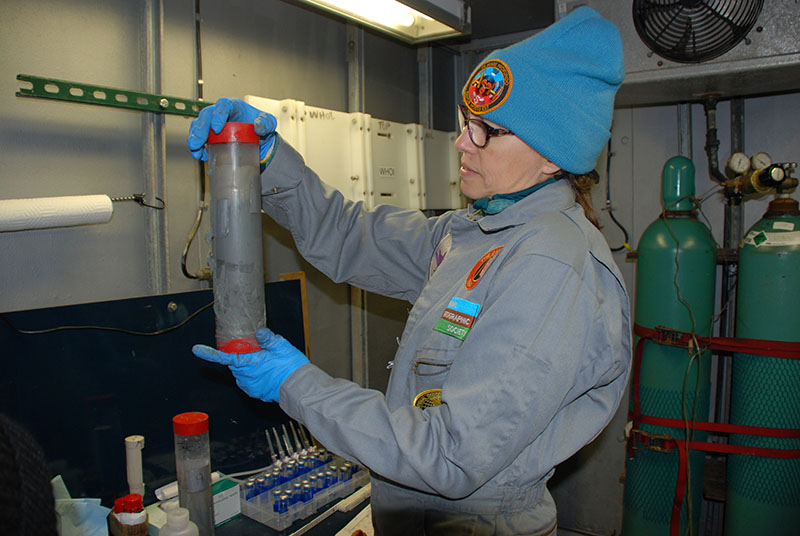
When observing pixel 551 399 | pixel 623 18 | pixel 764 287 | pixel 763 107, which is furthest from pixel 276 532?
pixel 763 107

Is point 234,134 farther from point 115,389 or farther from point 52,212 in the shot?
point 115,389

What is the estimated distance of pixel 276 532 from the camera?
149cm

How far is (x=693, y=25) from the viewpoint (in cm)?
188

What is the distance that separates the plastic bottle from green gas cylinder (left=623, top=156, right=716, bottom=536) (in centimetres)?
176

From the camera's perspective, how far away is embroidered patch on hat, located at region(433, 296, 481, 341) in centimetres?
105

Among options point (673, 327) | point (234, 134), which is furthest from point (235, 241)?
point (673, 327)

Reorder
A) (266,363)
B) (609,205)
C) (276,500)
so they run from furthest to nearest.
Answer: (609,205) → (276,500) → (266,363)

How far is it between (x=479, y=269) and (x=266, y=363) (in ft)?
1.46

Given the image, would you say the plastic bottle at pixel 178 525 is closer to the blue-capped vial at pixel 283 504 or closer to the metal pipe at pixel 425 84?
the blue-capped vial at pixel 283 504

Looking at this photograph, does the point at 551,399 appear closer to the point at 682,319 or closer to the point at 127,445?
the point at 127,445

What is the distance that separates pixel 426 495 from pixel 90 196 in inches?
41.0

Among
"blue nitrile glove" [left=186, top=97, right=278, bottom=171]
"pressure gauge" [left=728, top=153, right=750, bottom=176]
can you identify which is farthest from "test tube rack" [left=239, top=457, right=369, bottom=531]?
"pressure gauge" [left=728, top=153, right=750, bottom=176]

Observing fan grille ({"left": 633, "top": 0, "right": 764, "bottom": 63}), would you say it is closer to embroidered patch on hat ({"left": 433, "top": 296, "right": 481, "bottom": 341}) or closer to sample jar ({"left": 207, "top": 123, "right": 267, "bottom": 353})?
embroidered patch on hat ({"left": 433, "top": 296, "right": 481, "bottom": 341})

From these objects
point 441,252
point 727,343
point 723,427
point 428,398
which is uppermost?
point 441,252
